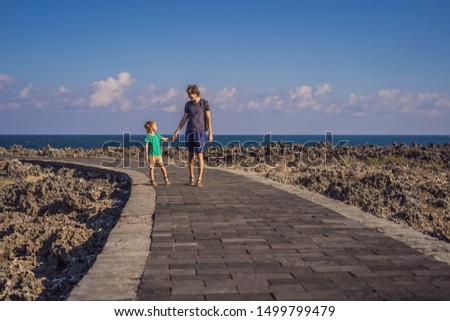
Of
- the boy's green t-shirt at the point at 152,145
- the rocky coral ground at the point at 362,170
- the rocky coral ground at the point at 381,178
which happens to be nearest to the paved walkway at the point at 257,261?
the rocky coral ground at the point at 381,178

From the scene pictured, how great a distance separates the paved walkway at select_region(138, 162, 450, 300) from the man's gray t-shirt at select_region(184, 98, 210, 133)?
9.60 feet

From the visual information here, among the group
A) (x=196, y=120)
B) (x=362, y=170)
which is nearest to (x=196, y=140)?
(x=196, y=120)

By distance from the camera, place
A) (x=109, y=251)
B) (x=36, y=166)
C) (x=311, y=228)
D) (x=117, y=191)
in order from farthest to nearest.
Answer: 1. (x=36, y=166)
2. (x=117, y=191)
3. (x=311, y=228)
4. (x=109, y=251)

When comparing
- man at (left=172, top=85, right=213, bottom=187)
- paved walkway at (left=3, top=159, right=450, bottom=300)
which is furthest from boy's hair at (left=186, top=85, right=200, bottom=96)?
paved walkway at (left=3, top=159, right=450, bottom=300)

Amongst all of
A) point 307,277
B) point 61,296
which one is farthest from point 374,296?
point 61,296

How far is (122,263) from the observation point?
4238mm

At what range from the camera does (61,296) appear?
3.95 m

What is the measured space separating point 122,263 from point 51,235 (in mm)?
2520

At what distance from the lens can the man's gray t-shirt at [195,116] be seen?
972cm

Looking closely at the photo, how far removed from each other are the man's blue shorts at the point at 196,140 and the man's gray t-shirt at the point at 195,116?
0.07 metres

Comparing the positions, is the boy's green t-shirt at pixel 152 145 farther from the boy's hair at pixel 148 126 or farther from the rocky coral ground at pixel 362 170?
the rocky coral ground at pixel 362 170

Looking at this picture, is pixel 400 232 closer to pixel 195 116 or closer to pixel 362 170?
pixel 195 116

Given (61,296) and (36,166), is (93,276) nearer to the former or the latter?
(61,296)
